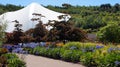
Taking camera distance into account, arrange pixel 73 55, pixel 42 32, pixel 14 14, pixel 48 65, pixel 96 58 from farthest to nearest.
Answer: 1. pixel 14 14
2. pixel 42 32
3. pixel 73 55
4. pixel 48 65
5. pixel 96 58

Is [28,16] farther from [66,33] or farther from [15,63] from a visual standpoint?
[15,63]

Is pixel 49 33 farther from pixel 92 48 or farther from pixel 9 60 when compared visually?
pixel 9 60

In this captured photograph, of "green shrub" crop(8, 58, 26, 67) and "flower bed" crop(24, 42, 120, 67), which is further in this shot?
"flower bed" crop(24, 42, 120, 67)

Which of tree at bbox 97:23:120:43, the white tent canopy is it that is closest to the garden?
tree at bbox 97:23:120:43

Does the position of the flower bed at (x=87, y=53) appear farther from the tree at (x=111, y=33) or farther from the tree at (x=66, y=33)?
the tree at (x=111, y=33)

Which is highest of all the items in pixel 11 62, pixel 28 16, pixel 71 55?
pixel 28 16

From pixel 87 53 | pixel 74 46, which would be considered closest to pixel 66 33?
pixel 74 46

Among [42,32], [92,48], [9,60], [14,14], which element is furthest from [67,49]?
[14,14]

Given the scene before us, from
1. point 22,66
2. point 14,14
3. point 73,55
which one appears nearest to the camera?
point 22,66

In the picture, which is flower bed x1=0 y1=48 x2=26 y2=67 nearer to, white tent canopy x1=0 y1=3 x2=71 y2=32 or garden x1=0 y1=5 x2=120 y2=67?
garden x1=0 y1=5 x2=120 y2=67

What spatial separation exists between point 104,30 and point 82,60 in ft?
35.6

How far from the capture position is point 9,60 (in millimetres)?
12852

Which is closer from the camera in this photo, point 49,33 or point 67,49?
point 67,49

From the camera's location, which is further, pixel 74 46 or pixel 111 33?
pixel 111 33
